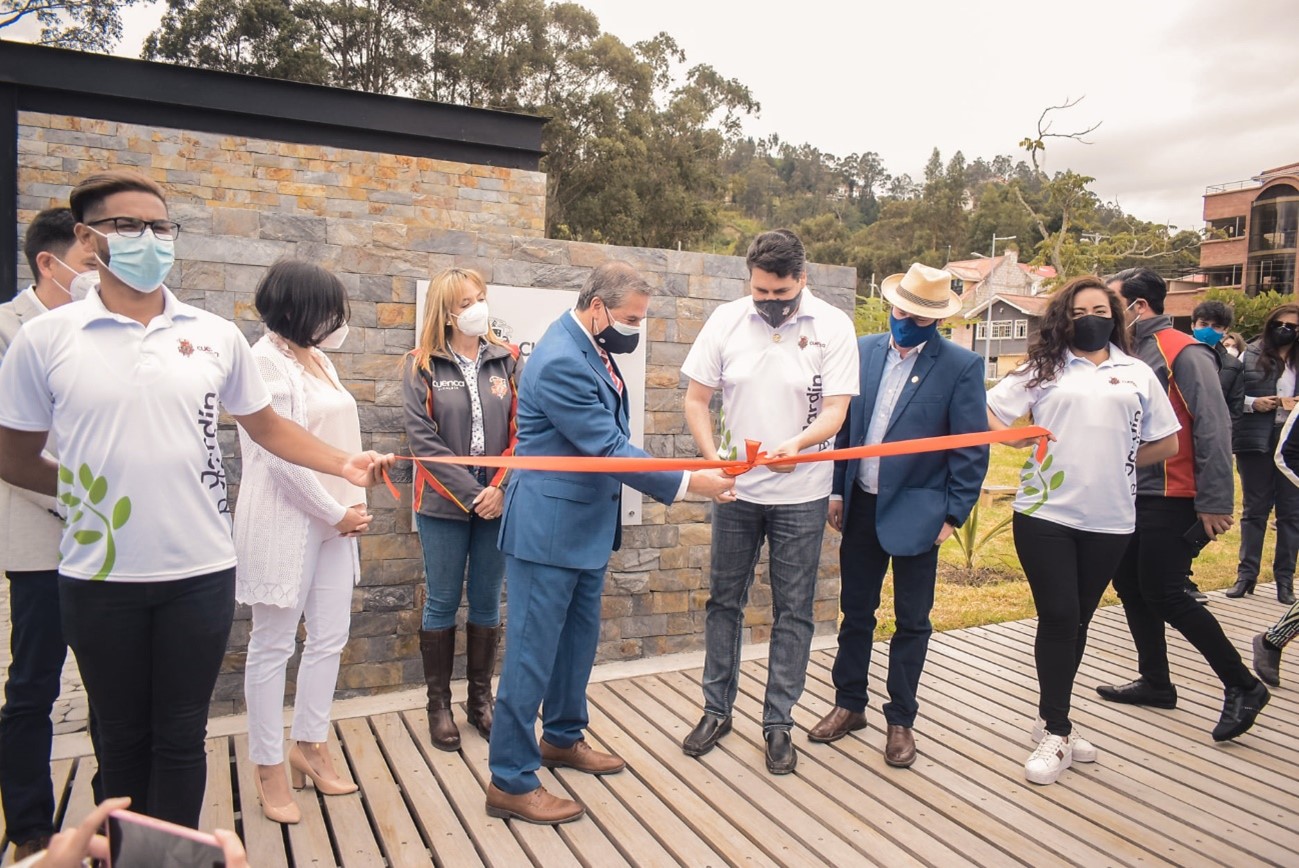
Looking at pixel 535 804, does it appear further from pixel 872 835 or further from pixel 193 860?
pixel 193 860

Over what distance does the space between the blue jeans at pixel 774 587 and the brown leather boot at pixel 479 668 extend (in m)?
0.98

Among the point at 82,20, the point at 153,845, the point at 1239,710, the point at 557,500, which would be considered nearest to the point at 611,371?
the point at 557,500

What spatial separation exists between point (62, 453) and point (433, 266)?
2382 millimetres

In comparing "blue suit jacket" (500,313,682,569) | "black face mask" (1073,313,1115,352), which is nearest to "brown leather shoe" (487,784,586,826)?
"blue suit jacket" (500,313,682,569)

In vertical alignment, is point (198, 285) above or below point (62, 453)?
above

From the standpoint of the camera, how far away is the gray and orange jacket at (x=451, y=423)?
3691mm

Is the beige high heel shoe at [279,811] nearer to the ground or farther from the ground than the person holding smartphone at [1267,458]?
nearer to the ground

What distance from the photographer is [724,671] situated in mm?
3826

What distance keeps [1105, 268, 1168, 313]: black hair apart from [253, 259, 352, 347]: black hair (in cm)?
359

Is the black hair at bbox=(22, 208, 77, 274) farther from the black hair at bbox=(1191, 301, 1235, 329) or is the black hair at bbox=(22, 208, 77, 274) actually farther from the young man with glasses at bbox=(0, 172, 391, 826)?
the black hair at bbox=(1191, 301, 1235, 329)

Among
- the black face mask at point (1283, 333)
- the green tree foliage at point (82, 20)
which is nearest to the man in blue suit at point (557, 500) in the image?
the black face mask at point (1283, 333)

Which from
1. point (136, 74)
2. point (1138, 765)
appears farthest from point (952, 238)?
point (1138, 765)

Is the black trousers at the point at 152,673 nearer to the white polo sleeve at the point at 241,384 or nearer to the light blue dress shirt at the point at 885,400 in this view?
the white polo sleeve at the point at 241,384

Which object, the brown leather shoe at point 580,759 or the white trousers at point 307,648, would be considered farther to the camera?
the brown leather shoe at point 580,759
